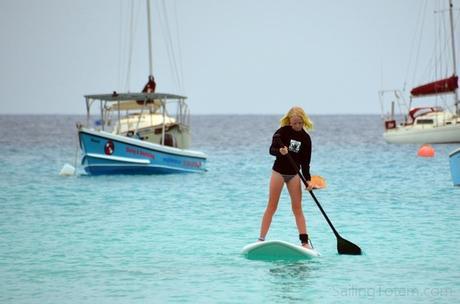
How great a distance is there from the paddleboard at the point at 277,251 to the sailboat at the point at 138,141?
1596cm

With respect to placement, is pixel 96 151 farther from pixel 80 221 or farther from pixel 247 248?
pixel 247 248

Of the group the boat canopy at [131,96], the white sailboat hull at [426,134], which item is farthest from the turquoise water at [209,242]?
the white sailboat hull at [426,134]

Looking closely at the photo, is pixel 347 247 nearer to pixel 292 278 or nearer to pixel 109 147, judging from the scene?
pixel 292 278

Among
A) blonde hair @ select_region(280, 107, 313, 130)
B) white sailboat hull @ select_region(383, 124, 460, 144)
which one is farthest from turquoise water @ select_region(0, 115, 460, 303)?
white sailboat hull @ select_region(383, 124, 460, 144)

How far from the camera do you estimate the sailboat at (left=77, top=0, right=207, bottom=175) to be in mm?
28672

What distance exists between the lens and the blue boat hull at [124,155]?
28516 mm

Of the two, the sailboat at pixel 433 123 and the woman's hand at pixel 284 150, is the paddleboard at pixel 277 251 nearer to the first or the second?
the woman's hand at pixel 284 150

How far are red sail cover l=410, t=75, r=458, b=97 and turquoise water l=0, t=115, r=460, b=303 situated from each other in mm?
27955

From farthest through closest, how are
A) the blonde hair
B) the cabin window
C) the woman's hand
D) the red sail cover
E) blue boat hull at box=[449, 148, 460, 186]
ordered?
1. the red sail cover
2. the cabin window
3. blue boat hull at box=[449, 148, 460, 186]
4. the blonde hair
5. the woman's hand

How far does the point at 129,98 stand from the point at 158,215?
1160 centimetres

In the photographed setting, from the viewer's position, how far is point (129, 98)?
30.0 metres

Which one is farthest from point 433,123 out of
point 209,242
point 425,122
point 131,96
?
point 209,242

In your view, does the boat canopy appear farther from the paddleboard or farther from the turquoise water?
the paddleboard

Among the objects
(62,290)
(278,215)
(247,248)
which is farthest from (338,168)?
(62,290)
